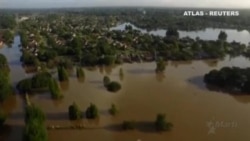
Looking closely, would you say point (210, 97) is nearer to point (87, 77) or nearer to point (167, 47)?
point (87, 77)

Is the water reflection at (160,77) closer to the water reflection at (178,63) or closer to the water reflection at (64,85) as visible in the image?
the water reflection at (178,63)

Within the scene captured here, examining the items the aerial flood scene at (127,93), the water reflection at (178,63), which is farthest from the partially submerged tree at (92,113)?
the water reflection at (178,63)

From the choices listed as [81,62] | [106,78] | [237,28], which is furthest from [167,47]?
[237,28]

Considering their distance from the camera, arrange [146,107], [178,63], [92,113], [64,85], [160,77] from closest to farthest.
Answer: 1. [92,113]
2. [146,107]
3. [64,85]
4. [160,77]
5. [178,63]

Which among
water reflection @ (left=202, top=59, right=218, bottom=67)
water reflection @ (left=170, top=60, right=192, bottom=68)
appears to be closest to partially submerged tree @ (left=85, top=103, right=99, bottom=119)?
water reflection @ (left=170, top=60, right=192, bottom=68)

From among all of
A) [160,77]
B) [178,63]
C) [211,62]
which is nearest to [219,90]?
[160,77]

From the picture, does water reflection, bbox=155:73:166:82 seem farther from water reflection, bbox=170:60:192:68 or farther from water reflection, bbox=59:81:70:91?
water reflection, bbox=59:81:70:91

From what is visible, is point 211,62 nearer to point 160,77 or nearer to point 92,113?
point 160,77

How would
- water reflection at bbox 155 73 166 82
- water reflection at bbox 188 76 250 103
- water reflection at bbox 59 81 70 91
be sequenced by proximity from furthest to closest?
water reflection at bbox 155 73 166 82 → water reflection at bbox 59 81 70 91 → water reflection at bbox 188 76 250 103
